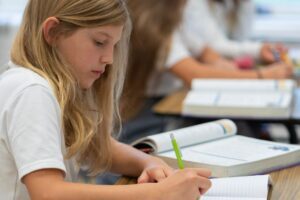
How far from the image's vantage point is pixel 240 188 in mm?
1197

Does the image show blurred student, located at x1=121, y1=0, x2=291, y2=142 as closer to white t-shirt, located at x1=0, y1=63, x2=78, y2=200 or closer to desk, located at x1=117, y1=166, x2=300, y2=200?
desk, located at x1=117, y1=166, x2=300, y2=200

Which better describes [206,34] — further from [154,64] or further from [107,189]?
[107,189]

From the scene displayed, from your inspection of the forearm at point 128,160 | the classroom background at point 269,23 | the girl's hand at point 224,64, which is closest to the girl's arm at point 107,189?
the forearm at point 128,160

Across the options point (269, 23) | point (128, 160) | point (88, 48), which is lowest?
point (269, 23)

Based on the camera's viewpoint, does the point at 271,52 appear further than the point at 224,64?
Yes

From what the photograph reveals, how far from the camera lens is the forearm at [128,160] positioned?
136cm

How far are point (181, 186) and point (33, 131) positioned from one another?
275 mm

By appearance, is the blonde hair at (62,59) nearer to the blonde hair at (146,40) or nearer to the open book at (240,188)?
the open book at (240,188)

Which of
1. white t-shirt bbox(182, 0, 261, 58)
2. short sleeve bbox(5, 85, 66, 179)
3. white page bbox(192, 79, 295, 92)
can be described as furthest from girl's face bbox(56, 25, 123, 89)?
white t-shirt bbox(182, 0, 261, 58)

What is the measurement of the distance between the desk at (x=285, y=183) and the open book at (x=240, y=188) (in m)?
0.03

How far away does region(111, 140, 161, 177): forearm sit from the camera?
1364 millimetres

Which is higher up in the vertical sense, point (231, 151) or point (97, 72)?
point (97, 72)

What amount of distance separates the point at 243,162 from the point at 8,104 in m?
0.51

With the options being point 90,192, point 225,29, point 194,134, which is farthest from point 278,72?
point 90,192
